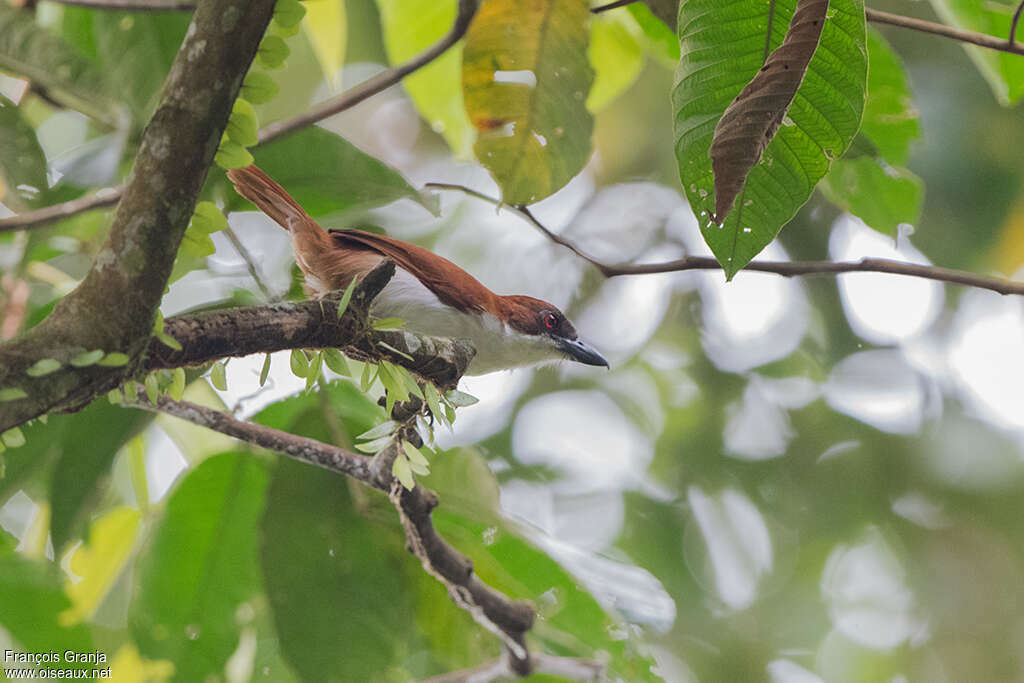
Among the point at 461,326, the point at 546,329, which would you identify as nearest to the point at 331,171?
the point at 461,326

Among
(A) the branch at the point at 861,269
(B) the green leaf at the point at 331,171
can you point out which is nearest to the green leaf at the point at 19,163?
(B) the green leaf at the point at 331,171

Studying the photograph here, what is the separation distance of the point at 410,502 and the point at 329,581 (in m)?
0.65

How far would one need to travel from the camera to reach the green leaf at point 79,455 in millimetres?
2262

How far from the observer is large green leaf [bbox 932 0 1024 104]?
2.24 metres

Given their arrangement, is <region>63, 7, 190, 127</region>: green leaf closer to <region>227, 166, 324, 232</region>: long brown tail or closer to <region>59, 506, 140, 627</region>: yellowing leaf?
<region>227, 166, 324, 232</region>: long brown tail

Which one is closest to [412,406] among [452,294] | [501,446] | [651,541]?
[452,294]

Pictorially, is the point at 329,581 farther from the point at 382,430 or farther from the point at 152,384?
the point at 152,384

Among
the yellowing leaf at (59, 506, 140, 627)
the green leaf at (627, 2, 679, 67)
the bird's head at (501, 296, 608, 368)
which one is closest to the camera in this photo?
the green leaf at (627, 2, 679, 67)

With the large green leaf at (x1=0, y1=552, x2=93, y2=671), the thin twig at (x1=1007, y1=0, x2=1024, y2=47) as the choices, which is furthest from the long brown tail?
the thin twig at (x1=1007, y1=0, x2=1024, y2=47)

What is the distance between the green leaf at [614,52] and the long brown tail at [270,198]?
116cm

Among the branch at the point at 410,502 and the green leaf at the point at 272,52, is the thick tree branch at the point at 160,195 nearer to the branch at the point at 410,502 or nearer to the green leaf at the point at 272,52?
the green leaf at the point at 272,52

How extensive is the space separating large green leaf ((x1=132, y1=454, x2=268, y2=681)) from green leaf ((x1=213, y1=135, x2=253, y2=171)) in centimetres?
132

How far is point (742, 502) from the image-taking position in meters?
6.13

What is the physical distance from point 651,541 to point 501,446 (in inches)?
46.9
